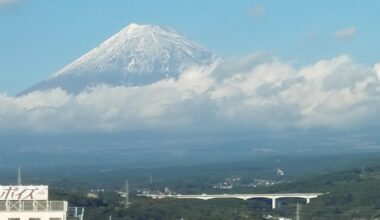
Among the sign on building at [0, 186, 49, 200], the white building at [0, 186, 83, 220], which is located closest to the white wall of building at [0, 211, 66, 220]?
the white building at [0, 186, 83, 220]

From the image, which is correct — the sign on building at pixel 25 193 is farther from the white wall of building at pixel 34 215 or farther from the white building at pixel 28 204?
the white wall of building at pixel 34 215

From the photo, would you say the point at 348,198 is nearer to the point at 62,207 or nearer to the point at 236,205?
the point at 236,205

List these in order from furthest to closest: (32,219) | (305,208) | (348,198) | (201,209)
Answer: (348,198), (305,208), (201,209), (32,219)

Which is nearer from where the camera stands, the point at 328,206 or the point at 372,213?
the point at 372,213

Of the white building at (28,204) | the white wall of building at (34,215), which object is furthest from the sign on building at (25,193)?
the white wall of building at (34,215)

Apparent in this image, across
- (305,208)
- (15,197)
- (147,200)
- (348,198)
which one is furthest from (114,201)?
(15,197)

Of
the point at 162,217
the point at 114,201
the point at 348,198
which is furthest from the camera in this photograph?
the point at 348,198

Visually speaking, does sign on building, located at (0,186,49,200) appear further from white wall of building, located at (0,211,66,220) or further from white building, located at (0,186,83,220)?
white wall of building, located at (0,211,66,220)
